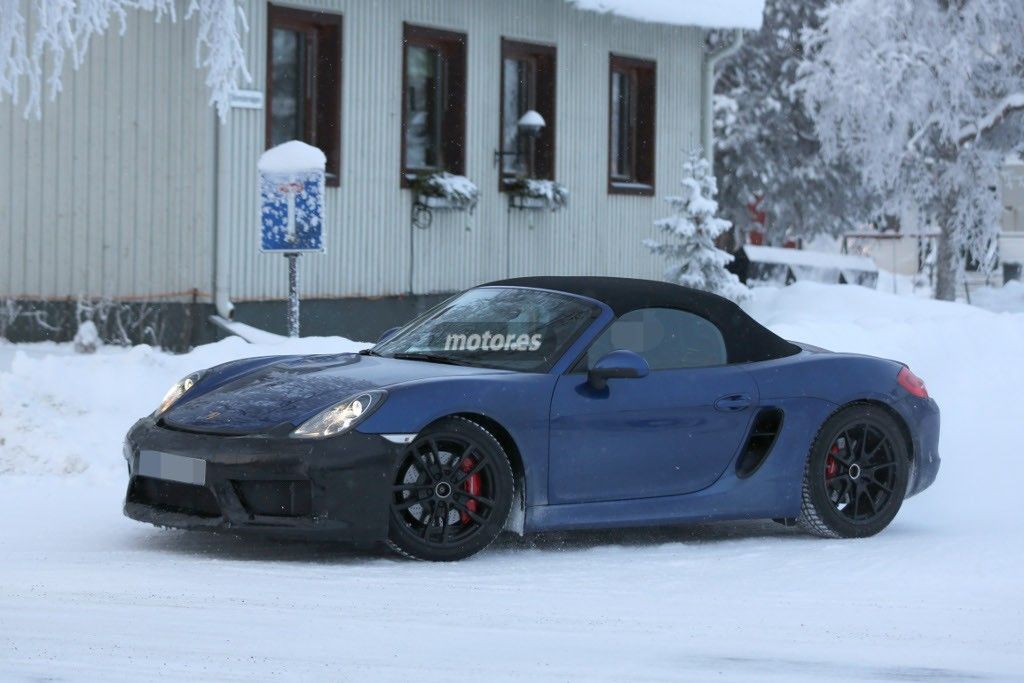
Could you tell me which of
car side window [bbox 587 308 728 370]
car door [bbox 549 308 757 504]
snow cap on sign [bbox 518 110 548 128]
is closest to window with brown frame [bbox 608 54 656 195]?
snow cap on sign [bbox 518 110 548 128]

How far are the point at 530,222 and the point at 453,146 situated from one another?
57.8 inches

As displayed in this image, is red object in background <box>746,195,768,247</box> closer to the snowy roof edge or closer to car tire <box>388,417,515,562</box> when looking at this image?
the snowy roof edge

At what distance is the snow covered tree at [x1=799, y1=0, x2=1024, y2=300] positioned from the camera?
31609mm

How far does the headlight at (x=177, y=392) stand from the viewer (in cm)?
830

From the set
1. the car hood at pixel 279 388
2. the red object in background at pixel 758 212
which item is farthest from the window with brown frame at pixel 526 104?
the red object in background at pixel 758 212

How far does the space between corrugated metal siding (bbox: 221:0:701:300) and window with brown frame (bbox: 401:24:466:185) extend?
0.14m

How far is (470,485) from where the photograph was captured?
7855 millimetres

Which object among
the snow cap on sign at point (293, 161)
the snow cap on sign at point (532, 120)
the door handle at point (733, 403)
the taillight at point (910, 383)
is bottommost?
the door handle at point (733, 403)

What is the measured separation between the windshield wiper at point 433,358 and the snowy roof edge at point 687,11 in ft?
41.8

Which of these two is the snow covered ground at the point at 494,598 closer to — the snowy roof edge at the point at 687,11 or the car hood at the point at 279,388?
the car hood at the point at 279,388

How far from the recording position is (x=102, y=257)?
52.6ft

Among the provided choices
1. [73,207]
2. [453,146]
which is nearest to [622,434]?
[73,207]

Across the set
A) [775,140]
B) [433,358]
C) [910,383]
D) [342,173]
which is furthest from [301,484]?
[775,140]

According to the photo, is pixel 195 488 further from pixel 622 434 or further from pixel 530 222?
pixel 530 222
